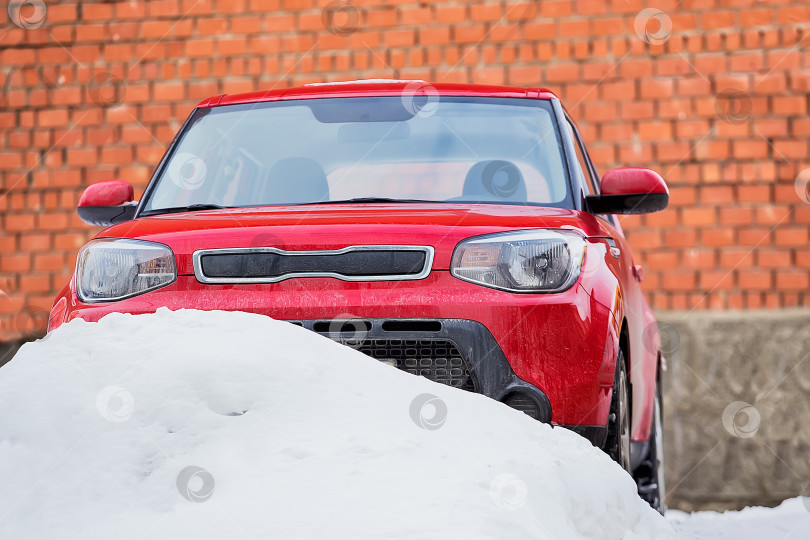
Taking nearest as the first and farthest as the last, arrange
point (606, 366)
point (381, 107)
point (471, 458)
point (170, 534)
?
point (170, 534) → point (471, 458) → point (606, 366) → point (381, 107)

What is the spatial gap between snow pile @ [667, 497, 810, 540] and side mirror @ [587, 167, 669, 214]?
167 cm

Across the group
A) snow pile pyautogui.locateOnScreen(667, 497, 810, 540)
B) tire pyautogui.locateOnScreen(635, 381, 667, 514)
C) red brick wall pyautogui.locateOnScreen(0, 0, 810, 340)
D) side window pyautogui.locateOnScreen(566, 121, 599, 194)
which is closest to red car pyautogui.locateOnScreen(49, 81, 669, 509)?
side window pyautogui.locateOnScreen(566, 121, 599, 194)

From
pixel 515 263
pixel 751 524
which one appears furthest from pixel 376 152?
pixel 751 524

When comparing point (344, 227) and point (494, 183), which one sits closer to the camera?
point (344, 227)

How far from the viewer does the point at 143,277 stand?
10.6 ft

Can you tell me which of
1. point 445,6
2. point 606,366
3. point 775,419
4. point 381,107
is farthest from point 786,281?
point 606,366

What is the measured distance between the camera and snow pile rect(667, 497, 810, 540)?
5215 millimetres

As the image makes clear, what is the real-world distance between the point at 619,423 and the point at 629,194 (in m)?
0.98

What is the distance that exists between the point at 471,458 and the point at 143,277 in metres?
1.32

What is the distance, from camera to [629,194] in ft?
12.6

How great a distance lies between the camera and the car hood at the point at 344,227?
309cm

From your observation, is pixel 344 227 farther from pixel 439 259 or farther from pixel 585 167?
pixel 585 167

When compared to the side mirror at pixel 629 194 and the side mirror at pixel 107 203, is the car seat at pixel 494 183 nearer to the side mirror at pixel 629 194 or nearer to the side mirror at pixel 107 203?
the side mirror at pixel 629 194

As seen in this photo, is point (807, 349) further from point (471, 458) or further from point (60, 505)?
point (60, 505)
